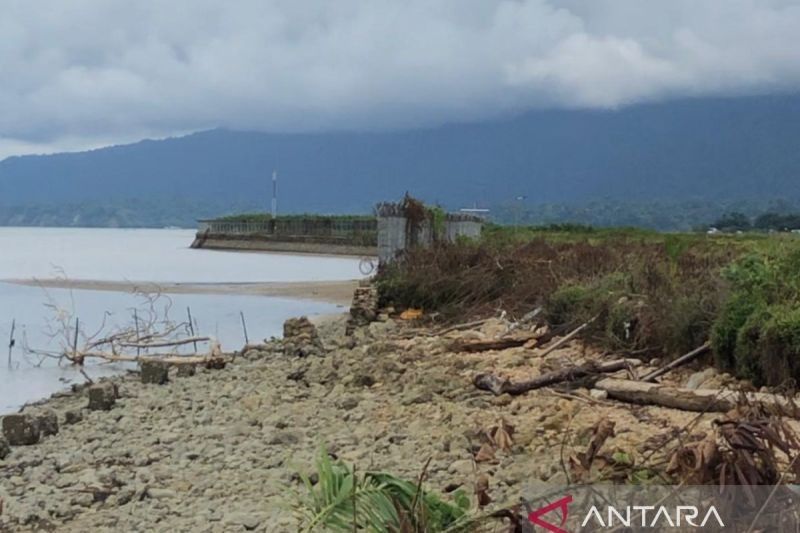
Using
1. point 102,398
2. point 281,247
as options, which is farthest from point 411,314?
point 281,247

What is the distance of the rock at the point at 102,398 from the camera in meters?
11.2

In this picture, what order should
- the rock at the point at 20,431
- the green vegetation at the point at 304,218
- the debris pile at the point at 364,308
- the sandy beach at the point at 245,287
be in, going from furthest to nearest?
the green vegetation at the point at 304,218 < the sandy beach at the point at 245,287 < the debris pile at the point at 364,308 < the rock at the point at 20,431

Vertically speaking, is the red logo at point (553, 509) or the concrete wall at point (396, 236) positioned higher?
the concrete wall at point (396, 236)

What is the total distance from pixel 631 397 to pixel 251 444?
3.01 meters

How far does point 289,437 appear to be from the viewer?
7.79m

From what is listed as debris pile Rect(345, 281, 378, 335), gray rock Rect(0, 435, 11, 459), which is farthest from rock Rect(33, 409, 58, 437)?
debris pile Rect(345, 281, 378, 335)

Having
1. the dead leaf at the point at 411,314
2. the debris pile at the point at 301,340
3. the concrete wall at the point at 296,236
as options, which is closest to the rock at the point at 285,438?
the debris pile at the point at 301,340

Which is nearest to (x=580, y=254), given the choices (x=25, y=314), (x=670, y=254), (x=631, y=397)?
(x=670, y=254)

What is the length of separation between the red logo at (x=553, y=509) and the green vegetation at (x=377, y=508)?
250 mm

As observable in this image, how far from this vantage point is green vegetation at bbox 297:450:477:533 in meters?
3.95

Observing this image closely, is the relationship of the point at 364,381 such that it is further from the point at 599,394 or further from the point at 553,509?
the point at 553,509

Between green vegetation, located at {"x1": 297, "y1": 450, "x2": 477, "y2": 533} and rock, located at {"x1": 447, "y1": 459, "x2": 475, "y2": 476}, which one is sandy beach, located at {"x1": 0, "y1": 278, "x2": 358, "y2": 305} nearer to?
rock, located at {"x1": 447, "y1": 459, "x2": 475, "y2": 476}

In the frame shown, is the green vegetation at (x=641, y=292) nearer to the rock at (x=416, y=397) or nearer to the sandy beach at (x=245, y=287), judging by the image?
the rock at (x=416, y=397)

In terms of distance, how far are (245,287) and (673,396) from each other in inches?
1188
